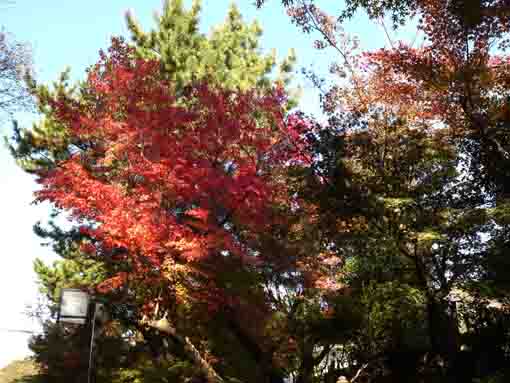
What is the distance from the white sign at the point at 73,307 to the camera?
23.5 ft

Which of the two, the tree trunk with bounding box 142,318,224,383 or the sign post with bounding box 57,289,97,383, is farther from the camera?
the tree trunk with bounding box 142,318,224,383

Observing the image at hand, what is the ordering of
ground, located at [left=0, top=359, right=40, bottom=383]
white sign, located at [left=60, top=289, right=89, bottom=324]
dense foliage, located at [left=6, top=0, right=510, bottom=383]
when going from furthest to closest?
ground, located at [left=0, top=359, right=40, bottom=383], dense foliage, located at [left=6, top=0, right=510, bottom=383], white sign, located at [left=60, top=289, right=89, bottom=324]

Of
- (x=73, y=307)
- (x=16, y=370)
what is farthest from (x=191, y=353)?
(x=16, y=370)

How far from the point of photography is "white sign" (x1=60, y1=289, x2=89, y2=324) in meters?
7.15

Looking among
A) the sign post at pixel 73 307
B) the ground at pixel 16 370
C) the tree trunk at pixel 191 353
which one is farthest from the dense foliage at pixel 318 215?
the ground at pixel 16 370

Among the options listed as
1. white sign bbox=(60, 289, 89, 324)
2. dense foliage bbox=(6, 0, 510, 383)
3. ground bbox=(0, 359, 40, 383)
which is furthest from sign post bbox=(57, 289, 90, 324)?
ground bbox=(0, 359, 40, 383)

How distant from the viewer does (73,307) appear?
718 cm

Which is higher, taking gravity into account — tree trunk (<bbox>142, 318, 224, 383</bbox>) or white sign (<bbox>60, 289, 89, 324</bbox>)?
white sign (<bbox>60, 289, 89, 324</bbox>)

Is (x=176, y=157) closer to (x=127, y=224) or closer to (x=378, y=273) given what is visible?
(x=127, y=224)

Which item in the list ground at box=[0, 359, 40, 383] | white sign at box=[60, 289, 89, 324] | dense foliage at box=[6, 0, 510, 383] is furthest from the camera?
ground at box=[0, 359, 40, 383]

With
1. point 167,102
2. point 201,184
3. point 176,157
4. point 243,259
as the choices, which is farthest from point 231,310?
point 167,102

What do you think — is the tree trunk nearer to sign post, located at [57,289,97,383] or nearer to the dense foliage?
the dense foliage

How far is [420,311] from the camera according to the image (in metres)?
10.5

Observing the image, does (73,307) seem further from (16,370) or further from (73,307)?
(16,370)
